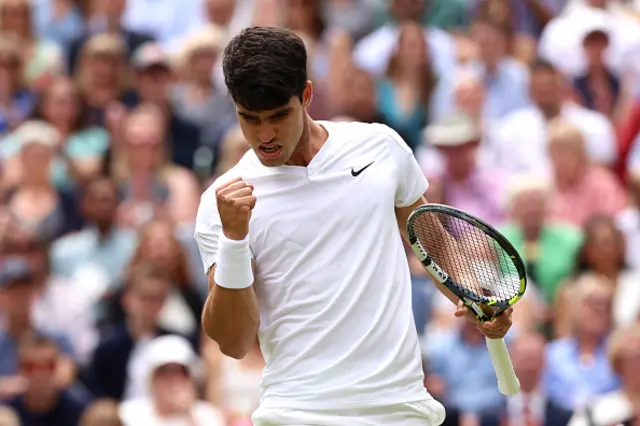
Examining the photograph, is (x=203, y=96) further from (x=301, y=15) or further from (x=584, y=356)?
(x=584, y=356)

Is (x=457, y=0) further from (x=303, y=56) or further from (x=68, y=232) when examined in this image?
(x=303, y=56)

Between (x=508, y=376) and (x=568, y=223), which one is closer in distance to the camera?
(x=508, y=376)

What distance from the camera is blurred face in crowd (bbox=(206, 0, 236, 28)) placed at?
38.6 ft

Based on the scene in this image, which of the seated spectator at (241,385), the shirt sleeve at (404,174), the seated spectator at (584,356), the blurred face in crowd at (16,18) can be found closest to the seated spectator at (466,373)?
the seated spectator at (584,356)

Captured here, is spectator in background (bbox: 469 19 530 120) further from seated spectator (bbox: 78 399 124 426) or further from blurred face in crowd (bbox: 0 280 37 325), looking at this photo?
seated spectator (bbox: 78 399 124 426)

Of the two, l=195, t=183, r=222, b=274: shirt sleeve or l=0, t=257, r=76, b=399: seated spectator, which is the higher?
l=195, t=183, r=222, b=274: shirt sleeve

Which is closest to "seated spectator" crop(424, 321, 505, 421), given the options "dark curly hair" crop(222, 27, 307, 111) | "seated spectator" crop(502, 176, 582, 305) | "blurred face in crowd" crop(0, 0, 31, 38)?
"seated spectator" crop(502, 176, 582, 305)

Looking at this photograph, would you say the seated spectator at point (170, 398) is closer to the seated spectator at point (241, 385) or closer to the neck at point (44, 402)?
the seated spectator at point (241, 385)

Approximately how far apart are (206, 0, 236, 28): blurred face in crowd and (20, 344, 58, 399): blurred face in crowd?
3.91 meters

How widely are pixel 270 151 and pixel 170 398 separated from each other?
419 centimetres

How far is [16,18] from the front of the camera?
37.6 feet

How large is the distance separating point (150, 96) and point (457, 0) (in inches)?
107

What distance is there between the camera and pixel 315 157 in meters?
4.67

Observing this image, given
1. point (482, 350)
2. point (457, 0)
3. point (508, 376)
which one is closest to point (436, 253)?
point (508, 376)
